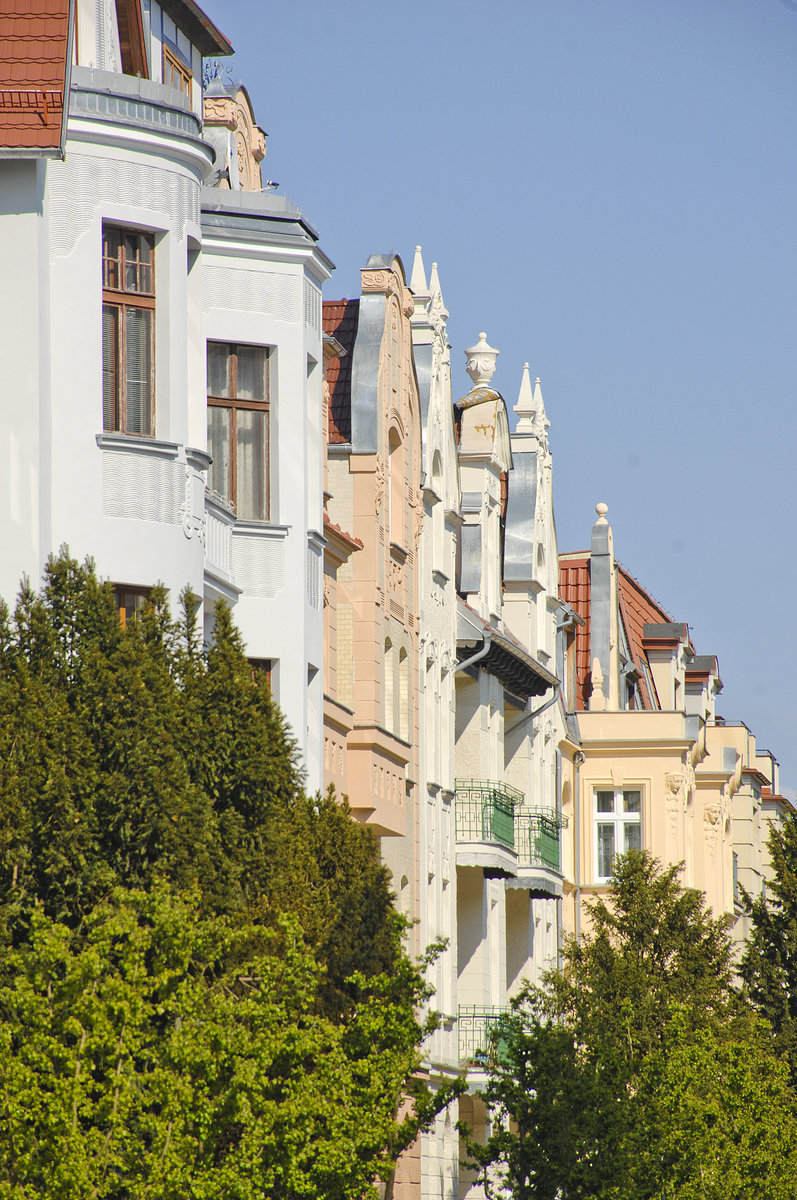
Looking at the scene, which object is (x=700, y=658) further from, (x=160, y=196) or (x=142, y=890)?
(x=142, y=890)

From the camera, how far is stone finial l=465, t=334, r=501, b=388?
49500 mm

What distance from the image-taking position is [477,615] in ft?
153

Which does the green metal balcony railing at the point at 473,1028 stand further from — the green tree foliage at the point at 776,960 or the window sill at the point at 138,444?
the window sill at the point at 138,444

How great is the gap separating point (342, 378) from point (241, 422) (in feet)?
35.7

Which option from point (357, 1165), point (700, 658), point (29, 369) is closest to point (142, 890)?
point (357, 1165)

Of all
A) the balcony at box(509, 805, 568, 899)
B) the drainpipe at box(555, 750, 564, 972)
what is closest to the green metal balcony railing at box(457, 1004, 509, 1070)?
the balcony at box(509, 805, 568, 899)

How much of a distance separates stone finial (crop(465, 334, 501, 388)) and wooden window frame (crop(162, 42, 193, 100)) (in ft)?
59.3

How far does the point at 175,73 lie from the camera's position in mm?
31031

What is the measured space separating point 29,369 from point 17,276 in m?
0.94

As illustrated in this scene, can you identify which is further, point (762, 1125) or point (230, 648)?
point (762, 1125)

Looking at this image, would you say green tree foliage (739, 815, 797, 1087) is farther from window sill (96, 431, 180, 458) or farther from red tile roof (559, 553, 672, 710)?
window sill (96, 431, 180, 458)

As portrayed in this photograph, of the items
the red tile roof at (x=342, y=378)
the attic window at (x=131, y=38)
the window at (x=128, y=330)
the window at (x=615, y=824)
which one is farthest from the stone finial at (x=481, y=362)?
the window at (x=128, y=330)

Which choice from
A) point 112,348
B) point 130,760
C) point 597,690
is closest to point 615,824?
point 597,690

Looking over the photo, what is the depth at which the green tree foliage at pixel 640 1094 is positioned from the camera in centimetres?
3175
